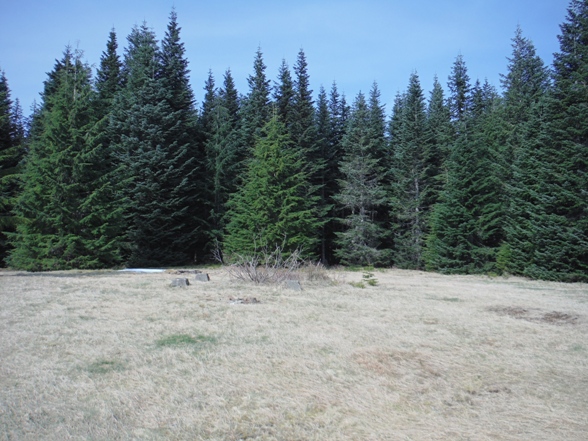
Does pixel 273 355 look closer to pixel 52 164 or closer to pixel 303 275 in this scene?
pixel 303 275

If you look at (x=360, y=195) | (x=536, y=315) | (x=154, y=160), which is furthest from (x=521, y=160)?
(x=154, y=160)

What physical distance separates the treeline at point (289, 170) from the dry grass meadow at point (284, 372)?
1117 cm

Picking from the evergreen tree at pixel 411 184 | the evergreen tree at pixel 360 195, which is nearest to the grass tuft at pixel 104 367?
the evergreen tree at pixel 360 195

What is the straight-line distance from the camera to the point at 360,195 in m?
30.3

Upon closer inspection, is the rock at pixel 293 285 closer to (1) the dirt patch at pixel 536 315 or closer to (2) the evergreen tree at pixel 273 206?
(1) the dirt patch at pixel 536 315

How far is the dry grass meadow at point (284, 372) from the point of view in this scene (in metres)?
3.79

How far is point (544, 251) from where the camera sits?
65.2ft

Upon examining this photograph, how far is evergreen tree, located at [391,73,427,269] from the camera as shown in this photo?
1188 inches

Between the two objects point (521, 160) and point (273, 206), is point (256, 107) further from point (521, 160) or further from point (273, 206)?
point (521, 160)

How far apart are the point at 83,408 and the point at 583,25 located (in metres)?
25.2

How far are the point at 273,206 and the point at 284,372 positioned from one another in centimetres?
1991

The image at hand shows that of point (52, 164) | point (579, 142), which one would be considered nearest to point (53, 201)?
point (52, 164)

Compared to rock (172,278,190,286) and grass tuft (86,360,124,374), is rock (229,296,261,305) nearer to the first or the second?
rock (172,278,190,286)

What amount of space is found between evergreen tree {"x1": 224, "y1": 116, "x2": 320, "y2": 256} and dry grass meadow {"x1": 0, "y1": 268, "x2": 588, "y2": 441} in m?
14.7
